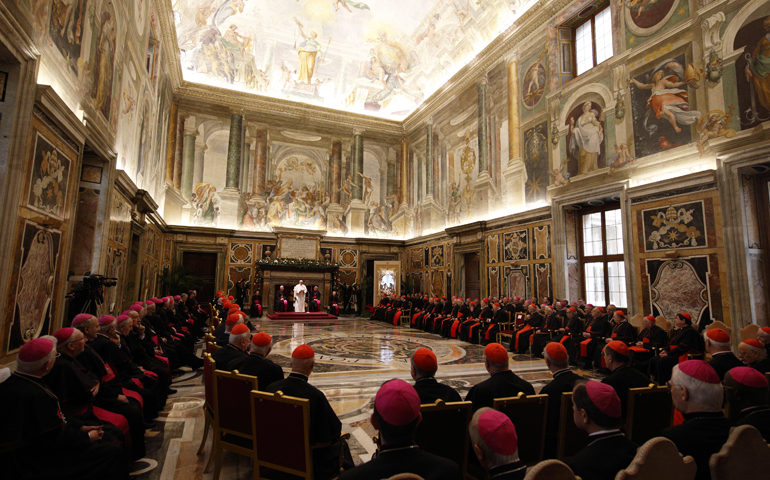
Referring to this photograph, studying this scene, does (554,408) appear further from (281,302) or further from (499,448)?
(281,302)

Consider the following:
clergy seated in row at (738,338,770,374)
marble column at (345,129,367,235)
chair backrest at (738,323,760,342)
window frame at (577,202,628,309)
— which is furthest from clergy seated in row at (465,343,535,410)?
marble column at (345,129,367,235)

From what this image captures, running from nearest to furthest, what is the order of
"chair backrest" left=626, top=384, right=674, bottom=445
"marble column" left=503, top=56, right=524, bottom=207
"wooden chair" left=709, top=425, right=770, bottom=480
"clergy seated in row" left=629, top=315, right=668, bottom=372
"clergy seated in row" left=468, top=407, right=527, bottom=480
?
1. "clergy seated in row" left=468, top=407, right=527, bottom=480
2. "wooden chair" left=709, top=425, right=770, bottom=480
3. "chair backrest" left=626, top=384, right=674, bottom=445
4. "clergy seated in row" left=629, top=315, right=668, bottom=372
5. "marble column" left=503, top=56, right=524, bottom=207

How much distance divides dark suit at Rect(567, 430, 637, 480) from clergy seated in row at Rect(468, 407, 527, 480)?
1.39 ft

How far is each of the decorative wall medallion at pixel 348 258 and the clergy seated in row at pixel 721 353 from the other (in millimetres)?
16775

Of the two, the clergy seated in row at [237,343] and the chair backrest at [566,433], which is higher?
the clergy seated in row at [237,343]

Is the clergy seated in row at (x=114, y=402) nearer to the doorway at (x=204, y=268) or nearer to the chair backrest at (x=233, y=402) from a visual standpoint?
the chair backrest at (x=233, y=402)

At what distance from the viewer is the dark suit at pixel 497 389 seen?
3.03 meters

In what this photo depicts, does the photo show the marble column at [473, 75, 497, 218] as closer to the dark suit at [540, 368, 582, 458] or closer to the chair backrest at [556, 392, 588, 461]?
the dark suit at [540, 368, 582, 458]

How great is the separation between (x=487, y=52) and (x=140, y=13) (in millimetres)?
11415

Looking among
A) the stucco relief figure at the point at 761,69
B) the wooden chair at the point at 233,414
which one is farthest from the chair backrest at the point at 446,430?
the stucco relief figure at the point at 761,69

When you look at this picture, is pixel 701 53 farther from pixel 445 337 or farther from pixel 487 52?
pixel 445 337

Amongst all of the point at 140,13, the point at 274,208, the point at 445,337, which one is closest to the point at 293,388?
the point at 445,337

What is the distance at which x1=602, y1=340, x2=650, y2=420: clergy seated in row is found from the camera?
336 cm

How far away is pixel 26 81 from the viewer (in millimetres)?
4266
